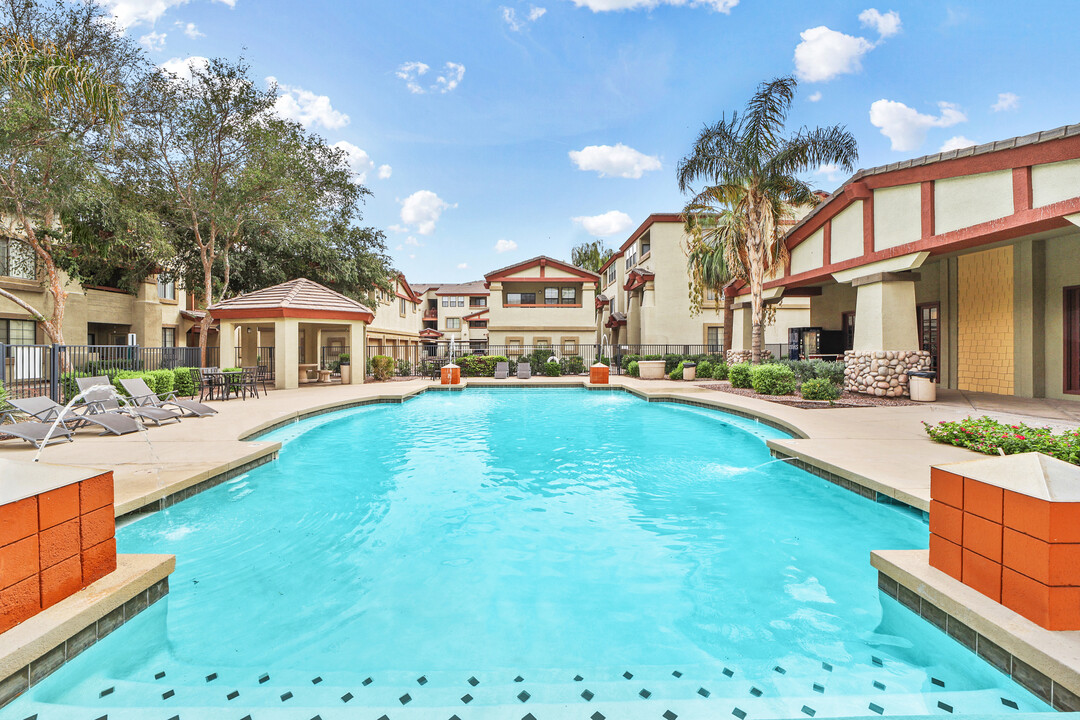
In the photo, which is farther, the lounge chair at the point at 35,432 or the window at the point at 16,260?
the window at the point at 16,260

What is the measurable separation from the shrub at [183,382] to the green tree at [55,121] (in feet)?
14.8

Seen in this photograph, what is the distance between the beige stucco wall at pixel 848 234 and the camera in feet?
44.1

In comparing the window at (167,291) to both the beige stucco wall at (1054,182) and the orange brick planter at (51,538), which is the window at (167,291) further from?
the beige stucco wall at (1054,182)

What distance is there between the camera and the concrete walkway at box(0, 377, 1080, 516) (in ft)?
18.0

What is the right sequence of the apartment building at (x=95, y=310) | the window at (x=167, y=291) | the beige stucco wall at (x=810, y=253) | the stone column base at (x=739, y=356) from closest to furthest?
the beige stucco wall at (x=810, y=253) → the apartment building at (x=95, y=310) → the stone column base at (x=739, y=356) → the window at (x=167, y=291)

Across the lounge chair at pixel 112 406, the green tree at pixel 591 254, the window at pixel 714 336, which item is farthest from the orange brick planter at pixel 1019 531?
the green tree at pixel 591 254

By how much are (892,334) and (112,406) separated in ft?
60.9

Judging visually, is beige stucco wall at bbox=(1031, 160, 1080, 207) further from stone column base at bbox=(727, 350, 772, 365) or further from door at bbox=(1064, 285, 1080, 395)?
stone column base at bbox=(727, 350, 772, 365)

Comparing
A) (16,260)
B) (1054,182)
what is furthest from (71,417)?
(1054,182)

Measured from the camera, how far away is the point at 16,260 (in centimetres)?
1848

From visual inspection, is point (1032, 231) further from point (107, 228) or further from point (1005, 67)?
point (107, 228)

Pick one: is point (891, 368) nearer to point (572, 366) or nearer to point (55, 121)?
point (572, 366)

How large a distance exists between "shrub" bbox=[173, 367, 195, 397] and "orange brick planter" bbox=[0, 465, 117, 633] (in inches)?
502

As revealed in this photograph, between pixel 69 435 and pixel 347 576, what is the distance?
6987 mm
